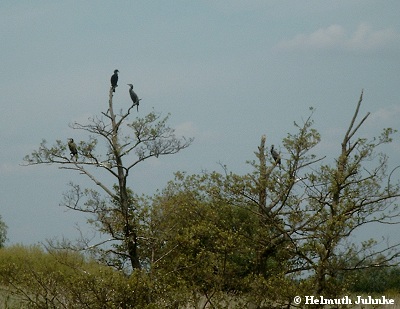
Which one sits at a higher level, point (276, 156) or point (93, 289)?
point (276, 156)

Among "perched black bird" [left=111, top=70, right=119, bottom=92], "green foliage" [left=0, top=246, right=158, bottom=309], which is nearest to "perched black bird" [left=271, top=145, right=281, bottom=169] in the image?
"perched black bird" [left=111, top=70, right=119, bottom=92]

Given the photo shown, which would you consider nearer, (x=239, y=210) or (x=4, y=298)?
(x=4, y=298)

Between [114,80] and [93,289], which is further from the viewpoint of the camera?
[114,80]

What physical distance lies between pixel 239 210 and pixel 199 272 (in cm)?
504

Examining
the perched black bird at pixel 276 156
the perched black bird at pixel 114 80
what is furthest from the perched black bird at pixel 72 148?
the perched black bird at pixel 276 156

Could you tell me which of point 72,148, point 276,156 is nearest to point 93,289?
point 72,148

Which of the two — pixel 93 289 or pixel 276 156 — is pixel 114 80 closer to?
pixel 276 156

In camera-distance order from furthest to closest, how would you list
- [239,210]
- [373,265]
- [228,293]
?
[239,210] < [228,293] < [373,265]

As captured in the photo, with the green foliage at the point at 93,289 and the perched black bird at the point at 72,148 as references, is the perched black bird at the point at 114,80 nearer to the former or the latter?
the perched black bird at the point at 72,148

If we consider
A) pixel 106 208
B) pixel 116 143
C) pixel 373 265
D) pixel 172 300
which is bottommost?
pixel 172 300

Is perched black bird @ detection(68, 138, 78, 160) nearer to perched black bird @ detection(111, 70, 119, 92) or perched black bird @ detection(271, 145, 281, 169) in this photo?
perched black bird @ detection(111, 70, 119, 92)

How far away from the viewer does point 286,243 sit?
19656 mm

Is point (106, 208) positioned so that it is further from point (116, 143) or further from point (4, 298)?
point (4, 298)

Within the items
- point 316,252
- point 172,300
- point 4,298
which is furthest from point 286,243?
point 4,298
